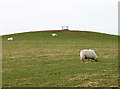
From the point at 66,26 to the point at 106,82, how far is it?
7564cm

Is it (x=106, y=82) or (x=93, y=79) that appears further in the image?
(x=93, y=79)

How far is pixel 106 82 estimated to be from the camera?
11633 mm

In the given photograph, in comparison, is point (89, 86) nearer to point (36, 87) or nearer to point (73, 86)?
point (73, 86)

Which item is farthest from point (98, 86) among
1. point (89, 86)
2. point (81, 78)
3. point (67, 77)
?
point (67, 77)

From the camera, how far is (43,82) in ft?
39.7

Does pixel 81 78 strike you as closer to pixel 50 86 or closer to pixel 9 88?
A: pixel 50 86

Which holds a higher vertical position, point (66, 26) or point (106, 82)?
point (66, 26)

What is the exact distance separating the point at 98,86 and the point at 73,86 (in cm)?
126

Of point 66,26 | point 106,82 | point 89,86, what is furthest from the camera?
point 66,26

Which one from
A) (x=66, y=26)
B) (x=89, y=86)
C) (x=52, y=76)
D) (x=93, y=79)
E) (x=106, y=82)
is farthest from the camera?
(x=66, y=26)

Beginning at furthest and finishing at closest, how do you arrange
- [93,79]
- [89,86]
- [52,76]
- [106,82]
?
[52,76], [93,79], [106,82], [89,86]

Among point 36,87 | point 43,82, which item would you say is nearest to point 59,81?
point 43,82

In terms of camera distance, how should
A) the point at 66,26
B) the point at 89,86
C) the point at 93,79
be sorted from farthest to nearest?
the point at 66,26 < the point at 93,79 < the point at 89,86

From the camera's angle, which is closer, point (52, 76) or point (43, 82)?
point (43, 82)
